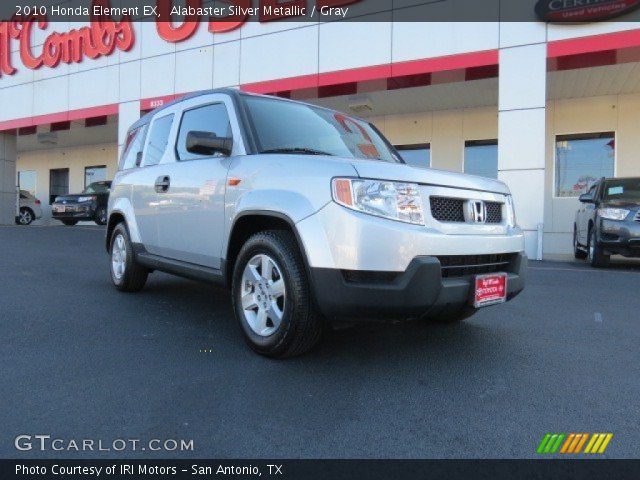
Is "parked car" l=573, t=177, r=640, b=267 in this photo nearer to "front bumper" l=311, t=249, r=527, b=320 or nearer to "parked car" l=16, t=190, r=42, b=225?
"front bumper" l=311, t=249, r=527, b=320

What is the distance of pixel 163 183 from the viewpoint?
4.54m

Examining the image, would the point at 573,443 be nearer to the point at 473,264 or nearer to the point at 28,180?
the point at 473,264

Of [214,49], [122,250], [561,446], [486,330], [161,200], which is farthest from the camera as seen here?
[214,49]

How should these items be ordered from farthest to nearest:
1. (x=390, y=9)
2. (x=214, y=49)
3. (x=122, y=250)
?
(x=214, y=49) → (x=390, y=9) → (x=122, y=250)

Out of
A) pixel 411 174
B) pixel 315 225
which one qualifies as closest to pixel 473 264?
pixel 411 174

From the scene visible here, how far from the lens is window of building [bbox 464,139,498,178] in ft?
48.4

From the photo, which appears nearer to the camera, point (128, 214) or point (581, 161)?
point (128, 214)

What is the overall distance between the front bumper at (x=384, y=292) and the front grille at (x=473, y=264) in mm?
119

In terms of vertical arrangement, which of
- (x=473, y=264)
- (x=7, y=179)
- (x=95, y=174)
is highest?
(x=95, y=174)

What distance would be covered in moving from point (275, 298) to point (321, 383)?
0.60 m

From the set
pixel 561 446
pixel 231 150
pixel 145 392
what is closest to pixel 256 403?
pixel 145 392
